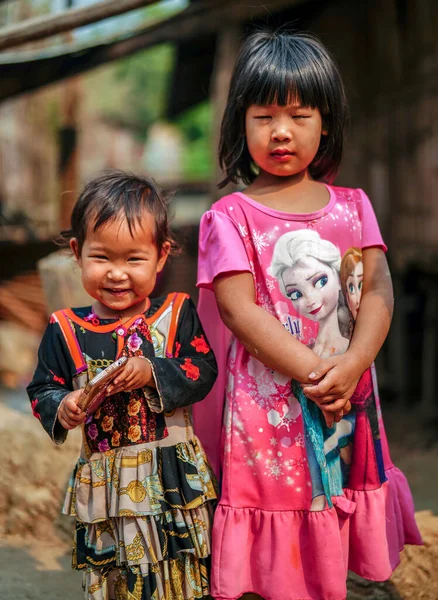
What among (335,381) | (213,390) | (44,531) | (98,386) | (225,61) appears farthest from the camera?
(225,61)

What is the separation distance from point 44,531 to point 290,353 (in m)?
1.67

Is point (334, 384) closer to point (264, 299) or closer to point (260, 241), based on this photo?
point (264, 299)

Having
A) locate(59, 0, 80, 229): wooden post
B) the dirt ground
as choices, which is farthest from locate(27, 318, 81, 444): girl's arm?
locate(59, 0, 80, 229): wooden post

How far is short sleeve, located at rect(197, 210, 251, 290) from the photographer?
6.49ft

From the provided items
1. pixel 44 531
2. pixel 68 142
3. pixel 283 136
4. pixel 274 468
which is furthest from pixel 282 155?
pixel 68 142

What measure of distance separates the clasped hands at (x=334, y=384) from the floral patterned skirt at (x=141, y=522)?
1.24 ft

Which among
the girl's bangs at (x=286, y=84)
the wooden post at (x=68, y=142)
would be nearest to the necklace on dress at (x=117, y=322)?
the girl's bangs at (x=286, y=84)

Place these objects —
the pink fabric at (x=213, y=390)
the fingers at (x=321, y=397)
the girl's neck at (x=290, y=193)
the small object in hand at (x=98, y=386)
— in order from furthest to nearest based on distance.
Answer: the pink fabric at (x=213, y=390) < the girl's neck at (x=290, y=193) < the fingers at (x=321, y=397) < the small object in hand at (x=98, y=386)

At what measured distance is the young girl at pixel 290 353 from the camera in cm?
194

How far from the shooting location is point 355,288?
210 centimetres

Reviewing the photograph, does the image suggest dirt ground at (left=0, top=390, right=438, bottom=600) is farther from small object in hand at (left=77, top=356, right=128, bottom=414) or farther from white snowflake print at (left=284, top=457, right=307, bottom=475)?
small object in hand at (left=77, top=356, right=128, bottom=414)

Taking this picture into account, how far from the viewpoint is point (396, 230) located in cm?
545

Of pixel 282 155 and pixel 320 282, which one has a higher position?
pixel 282 155

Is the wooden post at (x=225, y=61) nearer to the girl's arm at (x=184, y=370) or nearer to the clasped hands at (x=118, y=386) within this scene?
the girl's arm at (x=184, y=370)
